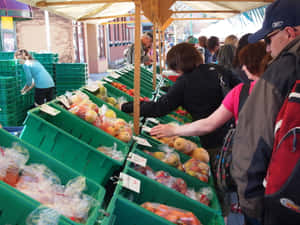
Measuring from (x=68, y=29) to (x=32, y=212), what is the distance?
519 inches

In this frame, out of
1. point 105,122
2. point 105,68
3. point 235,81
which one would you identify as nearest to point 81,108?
point 105,122

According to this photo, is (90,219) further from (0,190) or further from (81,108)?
(81,108)

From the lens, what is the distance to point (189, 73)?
2.59 m

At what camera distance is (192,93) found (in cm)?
253

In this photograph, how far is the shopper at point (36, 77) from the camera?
5910mm

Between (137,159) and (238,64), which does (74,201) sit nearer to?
(137,159)

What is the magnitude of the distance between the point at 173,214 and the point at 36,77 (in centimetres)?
513

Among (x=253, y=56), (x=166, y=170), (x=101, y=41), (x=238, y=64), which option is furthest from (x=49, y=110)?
(x=101, y=41)

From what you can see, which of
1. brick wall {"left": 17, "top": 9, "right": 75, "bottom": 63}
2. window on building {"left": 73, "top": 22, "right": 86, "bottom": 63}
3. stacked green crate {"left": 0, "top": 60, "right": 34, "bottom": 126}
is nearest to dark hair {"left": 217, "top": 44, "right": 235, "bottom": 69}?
stacked green crate {"left": 0, "top": 60, "right": 34, "bottom": 126}

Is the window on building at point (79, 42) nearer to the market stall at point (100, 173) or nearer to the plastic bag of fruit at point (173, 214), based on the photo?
the market stall at point (100, 173)

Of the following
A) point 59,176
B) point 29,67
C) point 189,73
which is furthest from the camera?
point 29,67

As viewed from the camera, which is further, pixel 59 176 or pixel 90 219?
pixel 59 176

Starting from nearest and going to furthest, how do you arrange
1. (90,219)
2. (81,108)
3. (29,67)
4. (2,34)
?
1. (90,219)
2. (81,108)
3. (29,67)
4. (2,34)

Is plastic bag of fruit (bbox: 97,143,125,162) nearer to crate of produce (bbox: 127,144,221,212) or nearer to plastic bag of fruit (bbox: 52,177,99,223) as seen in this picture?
crate of produce (bbox: 127,144,221,212)
